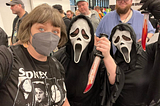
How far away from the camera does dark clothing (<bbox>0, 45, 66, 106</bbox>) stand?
66 centimetres

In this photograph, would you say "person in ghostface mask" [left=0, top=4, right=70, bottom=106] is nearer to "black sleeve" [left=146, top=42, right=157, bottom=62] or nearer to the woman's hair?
the woman's hair

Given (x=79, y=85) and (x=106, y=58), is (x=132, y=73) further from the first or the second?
(x=79, y=85)

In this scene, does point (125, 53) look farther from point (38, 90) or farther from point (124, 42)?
point (38, 90)

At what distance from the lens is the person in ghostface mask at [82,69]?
1.11 m

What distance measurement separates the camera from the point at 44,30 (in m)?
0.83

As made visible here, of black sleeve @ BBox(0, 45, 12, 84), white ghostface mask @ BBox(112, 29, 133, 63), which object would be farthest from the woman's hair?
white ghostface mask @ BBox(112, 29, 133, 63)

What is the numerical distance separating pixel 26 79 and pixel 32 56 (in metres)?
0.17

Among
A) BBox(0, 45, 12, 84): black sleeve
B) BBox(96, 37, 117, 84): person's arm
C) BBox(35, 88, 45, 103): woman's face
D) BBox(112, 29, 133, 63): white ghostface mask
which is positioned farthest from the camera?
BBox(112, 29, 133, 63): white ghostface mask

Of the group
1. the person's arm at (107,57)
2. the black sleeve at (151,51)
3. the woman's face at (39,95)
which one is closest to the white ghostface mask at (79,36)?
the person's arm at (107,57)

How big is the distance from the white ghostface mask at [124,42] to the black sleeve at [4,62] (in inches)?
33.2

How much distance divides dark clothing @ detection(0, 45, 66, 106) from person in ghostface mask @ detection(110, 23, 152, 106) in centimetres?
57

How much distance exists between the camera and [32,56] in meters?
0.84

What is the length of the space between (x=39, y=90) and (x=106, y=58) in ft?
1.81

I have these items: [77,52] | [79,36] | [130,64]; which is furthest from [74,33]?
[130,64]
